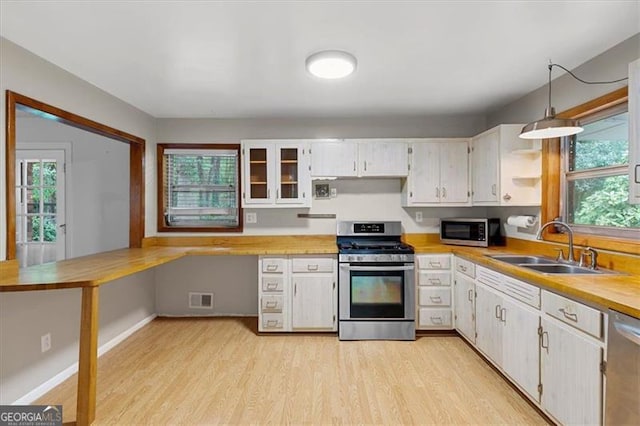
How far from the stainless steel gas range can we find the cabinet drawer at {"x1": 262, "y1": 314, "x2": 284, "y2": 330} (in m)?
0.61

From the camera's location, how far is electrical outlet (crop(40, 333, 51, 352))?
2.24 m

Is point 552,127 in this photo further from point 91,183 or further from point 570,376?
point 91,183

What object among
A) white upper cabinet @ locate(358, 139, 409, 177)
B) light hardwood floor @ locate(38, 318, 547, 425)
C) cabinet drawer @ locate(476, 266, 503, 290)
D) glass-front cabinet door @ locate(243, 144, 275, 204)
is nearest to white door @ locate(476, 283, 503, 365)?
cabinet drawer @ locate(476, 266, 503, 290)

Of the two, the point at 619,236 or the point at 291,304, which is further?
the point at 291,304

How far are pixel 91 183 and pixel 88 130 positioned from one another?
1237mm

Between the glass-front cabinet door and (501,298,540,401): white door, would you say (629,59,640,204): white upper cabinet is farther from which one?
the glass-front cabinet door

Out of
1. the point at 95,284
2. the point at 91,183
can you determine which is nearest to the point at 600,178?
the point at 95,284

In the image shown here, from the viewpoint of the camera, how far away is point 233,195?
12.5 feet

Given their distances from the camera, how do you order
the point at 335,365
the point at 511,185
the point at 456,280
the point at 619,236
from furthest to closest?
the point at 456,280 → the point at 511,185 → the point at 335,365 → the point at 619,236

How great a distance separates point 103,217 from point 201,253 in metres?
1.51

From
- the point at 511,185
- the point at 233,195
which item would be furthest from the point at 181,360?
the point at 511,185

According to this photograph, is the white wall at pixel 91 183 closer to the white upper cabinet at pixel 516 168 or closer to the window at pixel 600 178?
the white upper cabinet at pixel 516 168

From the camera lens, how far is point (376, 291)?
311 cm

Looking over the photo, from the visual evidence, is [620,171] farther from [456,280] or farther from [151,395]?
[151,395]
